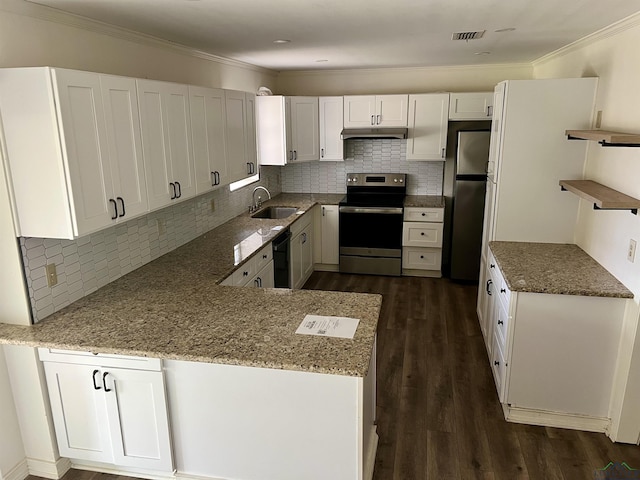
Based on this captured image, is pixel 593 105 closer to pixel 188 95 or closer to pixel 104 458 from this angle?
pixel 188 95

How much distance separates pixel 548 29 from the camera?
3.24 meters

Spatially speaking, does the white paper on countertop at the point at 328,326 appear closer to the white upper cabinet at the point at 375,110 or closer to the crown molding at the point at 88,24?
the crown molding at the point at 88,24

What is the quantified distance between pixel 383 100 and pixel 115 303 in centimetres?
410

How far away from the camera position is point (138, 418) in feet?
7.98

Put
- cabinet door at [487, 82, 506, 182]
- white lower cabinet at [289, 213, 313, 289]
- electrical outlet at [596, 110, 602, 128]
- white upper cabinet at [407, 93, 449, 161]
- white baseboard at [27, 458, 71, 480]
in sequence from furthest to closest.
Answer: white upper cabinet at [407, 93, 449, 161], white lower cabinet at [289, 213, 313, 289], cabinet door at [487, 82, 506, 182], electrical outlet at [596, 110, 602, 128], white baseboard at [27, 458, 71, 480]

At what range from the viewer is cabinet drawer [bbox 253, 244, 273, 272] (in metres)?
3.89

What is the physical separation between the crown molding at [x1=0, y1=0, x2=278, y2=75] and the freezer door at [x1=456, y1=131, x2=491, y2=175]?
2895 millimetres

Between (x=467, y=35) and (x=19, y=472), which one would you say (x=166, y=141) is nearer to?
(x=19, y=472)

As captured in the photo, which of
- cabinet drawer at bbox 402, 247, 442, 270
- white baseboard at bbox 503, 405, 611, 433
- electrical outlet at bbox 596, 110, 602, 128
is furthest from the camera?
cabinet drawer at bbox 402, 247, 442, 270

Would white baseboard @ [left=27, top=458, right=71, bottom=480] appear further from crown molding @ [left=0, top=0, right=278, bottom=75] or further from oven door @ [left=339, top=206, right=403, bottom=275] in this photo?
oven door @ [left=339, top=206, right=403, bottom=275]

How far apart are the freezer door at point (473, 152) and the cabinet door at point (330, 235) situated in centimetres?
159

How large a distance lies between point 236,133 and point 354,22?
4.91ft

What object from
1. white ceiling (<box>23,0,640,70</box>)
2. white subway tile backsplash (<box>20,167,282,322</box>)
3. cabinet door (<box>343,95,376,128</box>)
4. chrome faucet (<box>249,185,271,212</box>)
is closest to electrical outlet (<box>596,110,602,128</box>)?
white ceiling (<box>23,0,640,70</box>)

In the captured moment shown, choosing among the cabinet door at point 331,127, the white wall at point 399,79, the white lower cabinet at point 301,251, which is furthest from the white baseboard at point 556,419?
the white wall at point 399,79
